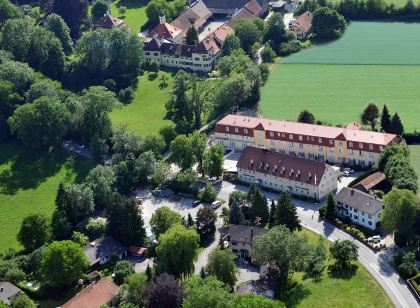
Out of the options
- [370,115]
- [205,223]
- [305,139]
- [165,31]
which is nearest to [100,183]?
[205,223]

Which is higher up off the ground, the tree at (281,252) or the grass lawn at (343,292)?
the tree at (281,252)

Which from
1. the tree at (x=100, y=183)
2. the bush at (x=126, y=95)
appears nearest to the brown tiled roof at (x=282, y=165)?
the tree at (x=100, y=183)

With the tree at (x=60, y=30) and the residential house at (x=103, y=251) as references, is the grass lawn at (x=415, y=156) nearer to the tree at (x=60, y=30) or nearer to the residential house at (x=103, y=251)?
the residential house at (x=103, y=251)

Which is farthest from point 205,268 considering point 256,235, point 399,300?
point 399,300

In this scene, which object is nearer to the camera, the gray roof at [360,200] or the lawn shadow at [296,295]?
the lawn shadow at [296,295]

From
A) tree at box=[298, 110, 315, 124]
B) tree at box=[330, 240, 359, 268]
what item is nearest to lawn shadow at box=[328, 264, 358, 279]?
tree at box=[330, 240, 359, 268]

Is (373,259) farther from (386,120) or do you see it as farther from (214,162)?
(386,120)

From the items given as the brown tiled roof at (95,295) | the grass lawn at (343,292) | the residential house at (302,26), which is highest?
the residential house at (302,26)
